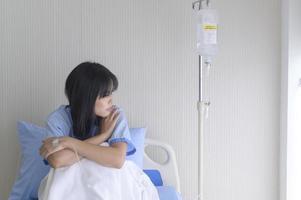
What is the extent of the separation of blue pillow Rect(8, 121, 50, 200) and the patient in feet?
0.71

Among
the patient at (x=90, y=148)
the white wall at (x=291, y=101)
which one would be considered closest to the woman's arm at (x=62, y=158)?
the patient at (x=90, y=148)

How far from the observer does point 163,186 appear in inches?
71.2

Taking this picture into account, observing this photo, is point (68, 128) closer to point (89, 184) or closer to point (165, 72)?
point (89, 184)

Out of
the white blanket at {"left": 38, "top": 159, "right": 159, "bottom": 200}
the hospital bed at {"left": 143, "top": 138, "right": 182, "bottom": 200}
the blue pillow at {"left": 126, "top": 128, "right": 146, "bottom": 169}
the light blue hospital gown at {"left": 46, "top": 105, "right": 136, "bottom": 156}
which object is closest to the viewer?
the white blanket at {"left": 38, "top": 159, "right": 159, "bottom": 200}

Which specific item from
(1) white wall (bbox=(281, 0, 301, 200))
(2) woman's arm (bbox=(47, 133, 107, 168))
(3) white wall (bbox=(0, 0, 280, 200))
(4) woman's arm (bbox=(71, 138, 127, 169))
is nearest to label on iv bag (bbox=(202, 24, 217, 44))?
(3) white wall (bbox=(0, 0, 280, 200))

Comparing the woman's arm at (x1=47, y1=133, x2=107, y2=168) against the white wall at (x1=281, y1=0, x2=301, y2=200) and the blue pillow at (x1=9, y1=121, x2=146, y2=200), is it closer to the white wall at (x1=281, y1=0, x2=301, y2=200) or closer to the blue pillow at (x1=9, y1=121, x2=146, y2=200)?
the blue pillow at (x1=9, y1=121, x2=146, y2=200)

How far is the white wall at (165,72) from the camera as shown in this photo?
76.5 inches

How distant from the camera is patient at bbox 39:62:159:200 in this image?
1353 millimetres

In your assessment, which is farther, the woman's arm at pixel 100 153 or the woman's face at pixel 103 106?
the woman's face at pixel 103 106

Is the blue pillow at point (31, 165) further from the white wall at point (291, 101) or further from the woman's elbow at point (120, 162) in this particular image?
the white wall at point (291, 101)

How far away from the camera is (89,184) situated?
1.35m

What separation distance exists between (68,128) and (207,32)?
749mm

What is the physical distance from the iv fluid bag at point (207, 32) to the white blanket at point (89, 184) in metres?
0.69

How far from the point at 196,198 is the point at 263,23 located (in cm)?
100
